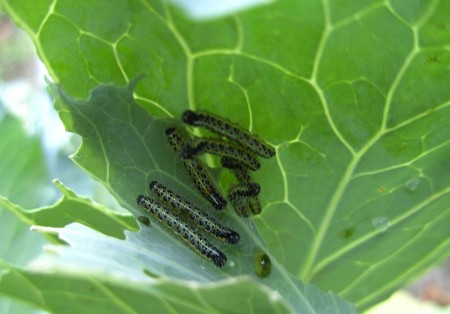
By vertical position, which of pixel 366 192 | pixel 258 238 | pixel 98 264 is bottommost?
pixel 98 264

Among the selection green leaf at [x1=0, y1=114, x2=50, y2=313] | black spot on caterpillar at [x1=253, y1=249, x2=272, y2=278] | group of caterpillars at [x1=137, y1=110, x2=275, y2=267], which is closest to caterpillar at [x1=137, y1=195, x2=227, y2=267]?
group of caterpillars at [x1=137, y1=110, x2=275, y2=267]

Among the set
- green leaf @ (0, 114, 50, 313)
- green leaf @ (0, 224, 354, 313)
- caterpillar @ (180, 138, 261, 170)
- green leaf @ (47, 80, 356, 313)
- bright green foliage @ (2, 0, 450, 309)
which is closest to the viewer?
green leaf @ (0, 224, 354, 313)

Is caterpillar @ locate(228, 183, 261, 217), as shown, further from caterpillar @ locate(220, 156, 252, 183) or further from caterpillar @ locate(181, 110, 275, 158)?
caterpillar @ locate(181, 110, 275, 158)

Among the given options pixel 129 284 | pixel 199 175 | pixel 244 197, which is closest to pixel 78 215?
pixel 199 175

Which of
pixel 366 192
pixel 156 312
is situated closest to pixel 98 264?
pixel 156 312

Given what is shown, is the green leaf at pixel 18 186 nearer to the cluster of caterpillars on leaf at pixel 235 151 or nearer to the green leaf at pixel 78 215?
the green leaf at pixel 78 215

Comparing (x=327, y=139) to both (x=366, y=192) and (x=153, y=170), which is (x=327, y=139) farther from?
(x=153, y=170)
